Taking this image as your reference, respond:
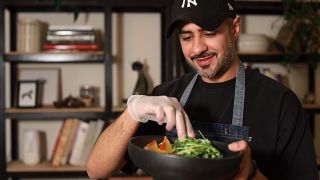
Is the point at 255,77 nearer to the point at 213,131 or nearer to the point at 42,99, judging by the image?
the point at 213,131

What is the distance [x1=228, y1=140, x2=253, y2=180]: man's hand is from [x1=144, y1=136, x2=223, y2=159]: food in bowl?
46 mm

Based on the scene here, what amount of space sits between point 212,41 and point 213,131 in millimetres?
300

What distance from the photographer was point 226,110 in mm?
1318

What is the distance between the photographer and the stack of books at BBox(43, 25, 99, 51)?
2.65 metres

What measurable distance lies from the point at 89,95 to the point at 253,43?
124cm

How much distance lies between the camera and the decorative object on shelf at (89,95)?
2813 mm

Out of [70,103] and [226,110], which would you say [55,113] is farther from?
[226,110]

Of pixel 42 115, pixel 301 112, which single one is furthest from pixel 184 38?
pixel 42 115

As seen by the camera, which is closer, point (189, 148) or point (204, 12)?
point (189, 148)

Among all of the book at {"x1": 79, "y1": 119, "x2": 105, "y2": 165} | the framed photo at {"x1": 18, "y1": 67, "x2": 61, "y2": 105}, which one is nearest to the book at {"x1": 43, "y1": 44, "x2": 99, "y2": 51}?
the framed photo at {"x1": 18, "y1": 67, "x2": 61, "y2": 105}

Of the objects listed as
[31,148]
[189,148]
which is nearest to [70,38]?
[31,148]

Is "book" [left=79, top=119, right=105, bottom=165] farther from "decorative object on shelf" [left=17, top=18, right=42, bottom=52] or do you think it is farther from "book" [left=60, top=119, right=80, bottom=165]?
"decorative object on shelf" [left=17, top=18, right=42, bottom=52]

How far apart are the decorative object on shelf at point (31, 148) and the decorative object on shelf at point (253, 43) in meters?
1.59

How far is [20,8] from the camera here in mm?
2898
